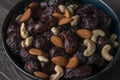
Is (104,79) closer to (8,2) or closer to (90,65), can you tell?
(90,65)

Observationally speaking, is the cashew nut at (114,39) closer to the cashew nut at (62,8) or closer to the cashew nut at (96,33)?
the cashew nut at (96,33)

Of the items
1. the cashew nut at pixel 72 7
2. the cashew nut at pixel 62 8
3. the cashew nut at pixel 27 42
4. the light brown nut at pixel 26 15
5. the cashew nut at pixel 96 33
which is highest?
the light brown nut at pixel 26 15

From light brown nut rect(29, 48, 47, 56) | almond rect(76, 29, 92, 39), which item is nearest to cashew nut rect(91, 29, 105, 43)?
almond rect(76, 29, 92, 39)

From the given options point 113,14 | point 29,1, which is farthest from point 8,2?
point 113,14

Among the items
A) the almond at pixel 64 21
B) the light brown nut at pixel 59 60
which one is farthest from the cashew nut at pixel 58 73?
the almond at pixel 64 21

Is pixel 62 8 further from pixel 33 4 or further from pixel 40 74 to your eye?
pixel 40 74

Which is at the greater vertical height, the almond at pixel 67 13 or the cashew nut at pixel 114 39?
the almond at pixel 67 13

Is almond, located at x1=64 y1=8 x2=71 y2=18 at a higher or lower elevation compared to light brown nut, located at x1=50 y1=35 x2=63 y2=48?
higher

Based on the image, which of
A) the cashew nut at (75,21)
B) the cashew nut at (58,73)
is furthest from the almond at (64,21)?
the cashew nut at (58,73)

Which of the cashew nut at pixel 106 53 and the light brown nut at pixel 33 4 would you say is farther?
the light brown nut at pixel 33 4

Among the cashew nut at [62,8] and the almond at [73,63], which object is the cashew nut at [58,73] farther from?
the cashew nut at [62,8]

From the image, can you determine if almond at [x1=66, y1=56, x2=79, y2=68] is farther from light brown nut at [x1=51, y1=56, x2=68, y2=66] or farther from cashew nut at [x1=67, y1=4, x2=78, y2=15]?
cashew nut at [x1=67, y1=4, x2=78, y2=15]
